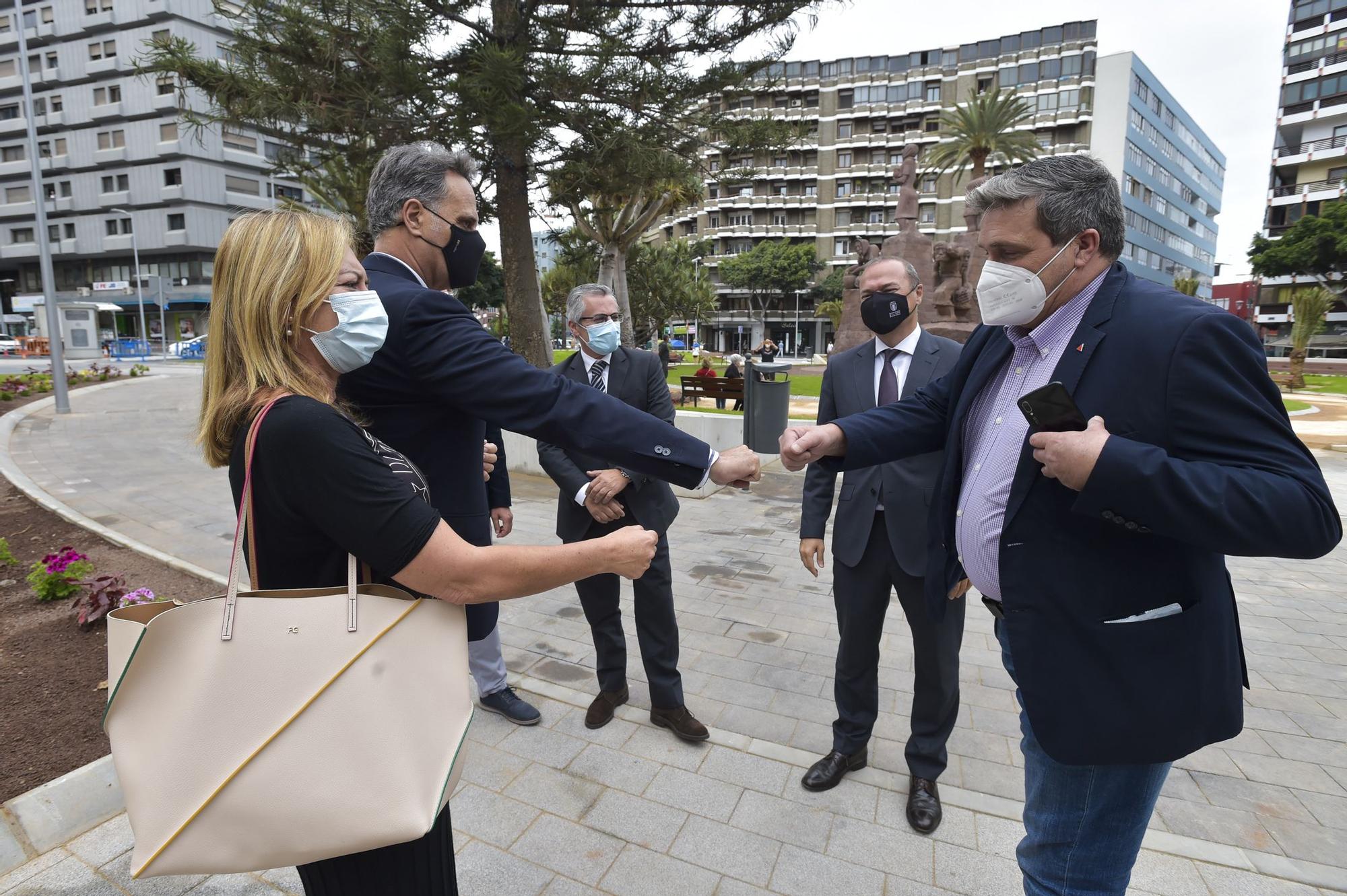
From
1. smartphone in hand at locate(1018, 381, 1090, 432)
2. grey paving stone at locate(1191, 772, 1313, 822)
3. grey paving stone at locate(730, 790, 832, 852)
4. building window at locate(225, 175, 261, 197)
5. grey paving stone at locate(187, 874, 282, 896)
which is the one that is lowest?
grey paving stone at locate(1191, 772, 1313, 822)

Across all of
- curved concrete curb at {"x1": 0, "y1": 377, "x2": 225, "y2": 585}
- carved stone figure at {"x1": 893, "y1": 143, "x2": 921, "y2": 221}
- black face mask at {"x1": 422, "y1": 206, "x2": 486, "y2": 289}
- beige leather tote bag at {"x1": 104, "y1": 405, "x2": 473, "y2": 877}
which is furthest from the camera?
carved stone figure at {"x1": 893, "y1": 143, "x2": 921, "y2": 221}

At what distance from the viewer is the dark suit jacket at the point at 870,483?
286 centimetres

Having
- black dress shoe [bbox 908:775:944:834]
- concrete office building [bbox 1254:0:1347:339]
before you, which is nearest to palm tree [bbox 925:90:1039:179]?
concrete office building [bbox 1254:0:1347:339]

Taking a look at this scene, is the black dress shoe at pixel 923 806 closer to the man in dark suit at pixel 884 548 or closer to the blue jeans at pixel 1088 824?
the man in dark suit at pixel 884 548

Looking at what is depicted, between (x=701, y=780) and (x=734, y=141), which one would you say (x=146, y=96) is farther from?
(x=701, y=780)

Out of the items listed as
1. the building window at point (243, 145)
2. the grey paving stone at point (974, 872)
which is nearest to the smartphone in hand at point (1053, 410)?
the grey paving stone at point (974, 872)

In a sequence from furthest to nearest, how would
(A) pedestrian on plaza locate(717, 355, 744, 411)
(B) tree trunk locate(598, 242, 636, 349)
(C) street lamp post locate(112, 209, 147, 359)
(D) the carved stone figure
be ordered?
(C) street lamp post locate(112, 209, 147, 359) → (D) the carved stone figure → (B) tree trunk locate(598, 242, 636, 349) → (A) pedestrian on plaza locate(717, 355, 744, 411)

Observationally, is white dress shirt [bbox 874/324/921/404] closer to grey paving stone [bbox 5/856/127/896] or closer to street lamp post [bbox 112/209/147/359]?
grey paving stone [bbox 5/856/127/896]

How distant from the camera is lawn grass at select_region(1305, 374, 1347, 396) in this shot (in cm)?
2395

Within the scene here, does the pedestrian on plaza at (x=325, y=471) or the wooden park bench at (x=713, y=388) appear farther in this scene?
the wooden park bench at (x=713, y=388)

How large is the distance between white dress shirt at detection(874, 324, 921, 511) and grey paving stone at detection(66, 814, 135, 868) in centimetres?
337

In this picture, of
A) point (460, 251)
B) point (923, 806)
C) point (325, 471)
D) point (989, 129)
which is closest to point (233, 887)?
point (325, 471)

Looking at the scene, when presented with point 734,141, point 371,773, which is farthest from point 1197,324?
point 734,141

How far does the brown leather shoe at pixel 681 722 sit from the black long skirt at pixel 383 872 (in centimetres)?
188
